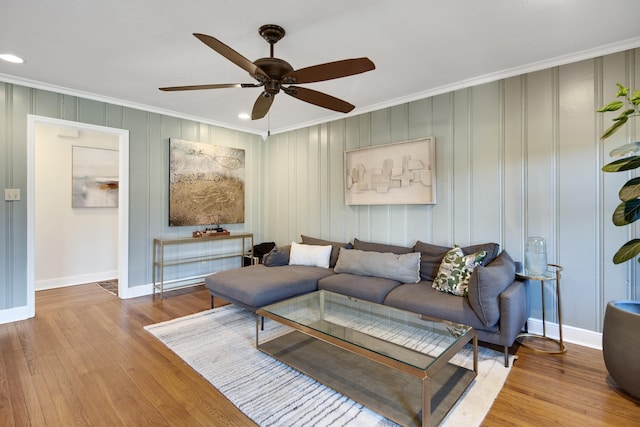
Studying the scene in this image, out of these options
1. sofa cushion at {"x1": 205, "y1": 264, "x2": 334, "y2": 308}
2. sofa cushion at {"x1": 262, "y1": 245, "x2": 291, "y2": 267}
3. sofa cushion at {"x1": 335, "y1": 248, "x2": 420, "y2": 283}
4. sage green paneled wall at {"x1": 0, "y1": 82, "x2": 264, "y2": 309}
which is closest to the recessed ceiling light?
sage green paneled wall at {"x1": 0, "y1": 82, "x2": 264, "y2": 309}

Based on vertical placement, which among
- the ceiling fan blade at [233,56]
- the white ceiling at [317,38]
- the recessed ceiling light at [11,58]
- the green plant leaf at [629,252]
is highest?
the recessed ceiling light at [11,58]

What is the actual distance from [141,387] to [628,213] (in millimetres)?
3403

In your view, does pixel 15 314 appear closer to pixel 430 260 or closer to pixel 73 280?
pixel 73 280

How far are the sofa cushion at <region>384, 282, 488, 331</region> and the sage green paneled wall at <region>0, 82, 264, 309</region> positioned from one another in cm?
313

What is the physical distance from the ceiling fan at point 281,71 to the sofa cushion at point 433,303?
172cm

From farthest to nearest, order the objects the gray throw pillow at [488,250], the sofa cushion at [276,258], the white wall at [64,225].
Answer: the white wall at [64,225]
the sofa cushion at [276,258]
the gray throw pillow at [488,250]

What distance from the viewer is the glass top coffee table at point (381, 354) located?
172cm

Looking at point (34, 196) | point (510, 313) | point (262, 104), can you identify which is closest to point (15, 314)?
point (34, 196)

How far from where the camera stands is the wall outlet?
3.13 meters

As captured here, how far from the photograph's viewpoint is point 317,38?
7.70ft

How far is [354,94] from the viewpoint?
137 inches

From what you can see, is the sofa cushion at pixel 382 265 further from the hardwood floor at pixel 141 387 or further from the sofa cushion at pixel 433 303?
the hardwood floor at pixel 141 387

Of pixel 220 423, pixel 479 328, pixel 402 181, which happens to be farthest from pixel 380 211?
pixel 220 423

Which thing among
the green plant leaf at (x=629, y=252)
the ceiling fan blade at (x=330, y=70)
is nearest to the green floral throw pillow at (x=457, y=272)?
the green plant leaf at (x=629, y=252)
